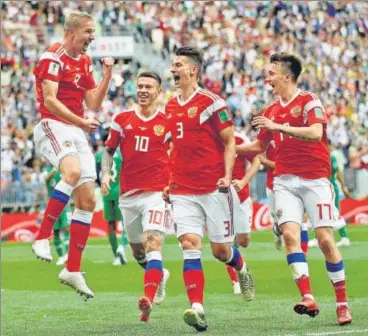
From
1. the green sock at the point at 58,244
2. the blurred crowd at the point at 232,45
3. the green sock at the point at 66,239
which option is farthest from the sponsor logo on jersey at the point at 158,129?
the blurred crowd at the point at 232,45

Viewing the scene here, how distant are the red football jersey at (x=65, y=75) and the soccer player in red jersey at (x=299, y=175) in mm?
1730

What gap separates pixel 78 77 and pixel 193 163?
1.34 meters

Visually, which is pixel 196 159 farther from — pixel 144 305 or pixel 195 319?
pixel 195 319

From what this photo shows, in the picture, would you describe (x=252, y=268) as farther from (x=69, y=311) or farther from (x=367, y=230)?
(x=367, y=230)

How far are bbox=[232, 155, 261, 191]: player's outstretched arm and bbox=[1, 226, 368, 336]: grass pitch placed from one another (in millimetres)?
1286

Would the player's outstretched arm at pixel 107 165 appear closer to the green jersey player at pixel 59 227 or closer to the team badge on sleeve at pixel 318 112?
the team badge on sleeve at pixel 318 112

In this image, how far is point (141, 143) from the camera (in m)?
11.8

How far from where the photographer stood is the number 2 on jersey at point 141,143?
11820 millimetres

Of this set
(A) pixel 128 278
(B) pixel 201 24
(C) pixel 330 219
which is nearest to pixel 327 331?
(C) pixel 330 219

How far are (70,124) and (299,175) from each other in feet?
7.16

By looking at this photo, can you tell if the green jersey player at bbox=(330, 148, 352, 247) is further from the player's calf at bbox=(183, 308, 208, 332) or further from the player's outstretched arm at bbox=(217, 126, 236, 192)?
the player's calf at bbox=(183, 308, 208, 332)

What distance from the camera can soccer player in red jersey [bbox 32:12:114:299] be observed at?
10.2m

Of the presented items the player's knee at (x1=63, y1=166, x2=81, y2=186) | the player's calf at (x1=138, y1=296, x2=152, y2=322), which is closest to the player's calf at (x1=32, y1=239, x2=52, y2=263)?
the player's knee at (x1=63, y1=166, x2=81, y2=186)

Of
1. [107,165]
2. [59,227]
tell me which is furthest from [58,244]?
[107,165]
